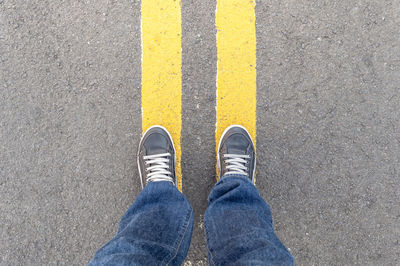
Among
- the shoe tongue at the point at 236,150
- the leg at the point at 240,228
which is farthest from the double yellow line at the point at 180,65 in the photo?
the leg at the point at 240,228

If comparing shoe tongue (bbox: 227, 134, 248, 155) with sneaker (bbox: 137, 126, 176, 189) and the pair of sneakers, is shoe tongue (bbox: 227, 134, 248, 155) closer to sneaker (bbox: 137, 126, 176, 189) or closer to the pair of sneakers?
the pair of sneakers

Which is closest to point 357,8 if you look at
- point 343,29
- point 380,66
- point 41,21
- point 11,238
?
point 343,29

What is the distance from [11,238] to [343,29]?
261cm

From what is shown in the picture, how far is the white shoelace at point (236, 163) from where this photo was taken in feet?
5.43

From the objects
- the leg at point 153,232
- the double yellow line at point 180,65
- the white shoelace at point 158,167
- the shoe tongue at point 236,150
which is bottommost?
the leg at point 153,232

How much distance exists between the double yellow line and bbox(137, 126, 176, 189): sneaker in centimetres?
7

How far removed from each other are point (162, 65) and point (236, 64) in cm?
49

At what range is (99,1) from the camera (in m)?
1.64

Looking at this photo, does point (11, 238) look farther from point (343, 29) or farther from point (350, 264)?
point (343, 29)

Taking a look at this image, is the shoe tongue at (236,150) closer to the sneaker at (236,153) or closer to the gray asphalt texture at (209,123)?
the sneaker at (236,153)

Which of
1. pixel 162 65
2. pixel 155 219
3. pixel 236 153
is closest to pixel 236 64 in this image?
pixel 162 65

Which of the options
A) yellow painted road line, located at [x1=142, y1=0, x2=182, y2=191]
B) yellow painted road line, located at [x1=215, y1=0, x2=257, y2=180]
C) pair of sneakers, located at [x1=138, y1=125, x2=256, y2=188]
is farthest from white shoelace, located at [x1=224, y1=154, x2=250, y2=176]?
yellow painted road line, located at [x1=142, y1=0, x2=182, y2=191]

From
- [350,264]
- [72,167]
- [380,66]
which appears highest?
[380,66]

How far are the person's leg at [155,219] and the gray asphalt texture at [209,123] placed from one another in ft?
0.58
